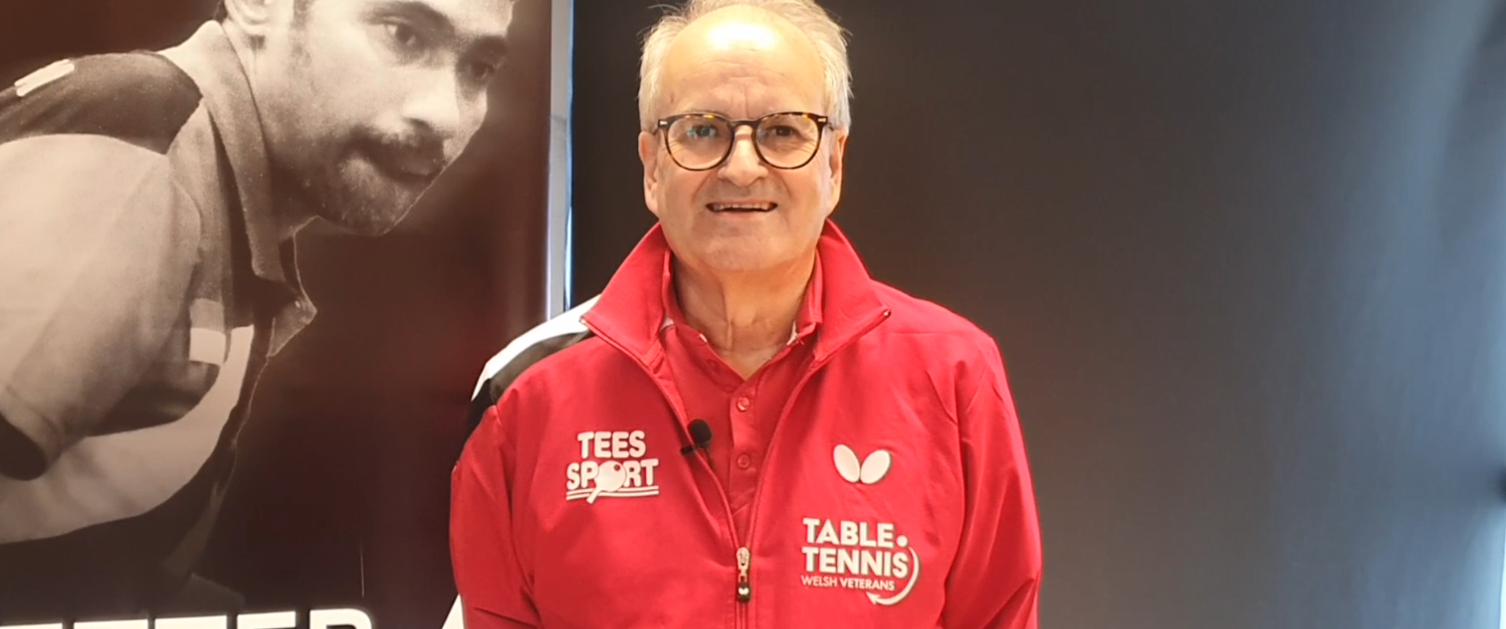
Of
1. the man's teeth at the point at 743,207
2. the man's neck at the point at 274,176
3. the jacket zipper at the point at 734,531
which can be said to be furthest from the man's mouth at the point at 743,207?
the man's neck at the point at 274,176

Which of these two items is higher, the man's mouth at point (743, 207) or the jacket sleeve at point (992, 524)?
the man's mouth at point (743, 207)

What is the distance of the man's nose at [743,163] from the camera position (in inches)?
45.5

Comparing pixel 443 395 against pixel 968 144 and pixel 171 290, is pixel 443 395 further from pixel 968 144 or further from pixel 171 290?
pixel 968 144

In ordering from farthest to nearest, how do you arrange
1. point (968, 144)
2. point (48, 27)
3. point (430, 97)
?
point (968, 144), point (430, 97), point (48, 27)

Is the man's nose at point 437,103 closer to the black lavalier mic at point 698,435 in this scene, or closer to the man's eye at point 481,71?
the man's eye at point 481,71

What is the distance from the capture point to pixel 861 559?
3.87 ft

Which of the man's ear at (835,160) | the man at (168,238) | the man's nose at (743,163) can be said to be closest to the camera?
the man's nose at (743,163)

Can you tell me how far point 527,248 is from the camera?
5.44 ft

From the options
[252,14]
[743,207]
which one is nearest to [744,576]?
[743,207]

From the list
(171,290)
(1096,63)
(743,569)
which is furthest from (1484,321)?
(171,290)

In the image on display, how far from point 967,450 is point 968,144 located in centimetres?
91

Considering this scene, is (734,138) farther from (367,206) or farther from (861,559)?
(367,206)

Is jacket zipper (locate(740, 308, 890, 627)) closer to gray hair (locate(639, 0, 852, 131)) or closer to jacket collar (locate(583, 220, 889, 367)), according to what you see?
jacket collar (locate(583, 220, 889, 367))

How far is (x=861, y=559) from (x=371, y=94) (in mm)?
1086
